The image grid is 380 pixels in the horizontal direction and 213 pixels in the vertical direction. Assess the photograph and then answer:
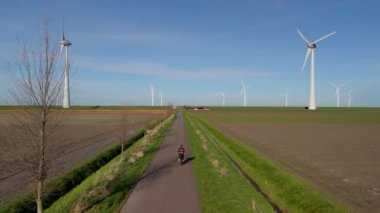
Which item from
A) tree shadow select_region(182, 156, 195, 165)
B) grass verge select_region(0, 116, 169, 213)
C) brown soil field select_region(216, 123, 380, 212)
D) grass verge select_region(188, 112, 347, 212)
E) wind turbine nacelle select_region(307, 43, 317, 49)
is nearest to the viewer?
grass verge select_region(0, 116, 169, 213)

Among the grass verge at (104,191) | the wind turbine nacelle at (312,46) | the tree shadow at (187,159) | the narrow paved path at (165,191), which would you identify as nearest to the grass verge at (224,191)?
the narrow paved path at (165,191)

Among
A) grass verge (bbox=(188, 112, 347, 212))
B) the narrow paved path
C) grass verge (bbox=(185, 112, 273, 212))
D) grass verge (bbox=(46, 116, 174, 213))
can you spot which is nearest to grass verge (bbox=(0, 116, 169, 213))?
grass verge (bbox=(46, 116, 174, 213))

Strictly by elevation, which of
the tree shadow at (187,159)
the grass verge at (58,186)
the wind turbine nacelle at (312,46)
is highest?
the wind turbine nacelle at (312,46)

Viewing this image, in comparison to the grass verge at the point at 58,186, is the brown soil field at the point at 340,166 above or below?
above

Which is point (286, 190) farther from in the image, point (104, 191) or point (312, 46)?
point (312, 46)

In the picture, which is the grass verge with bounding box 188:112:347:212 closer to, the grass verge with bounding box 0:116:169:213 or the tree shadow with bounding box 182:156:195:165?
the tree shadow with bounding box 182:156:195:165

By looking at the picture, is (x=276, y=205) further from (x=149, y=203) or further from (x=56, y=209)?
(x=56, y=209)

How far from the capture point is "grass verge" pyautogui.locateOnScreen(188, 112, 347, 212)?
673 inches

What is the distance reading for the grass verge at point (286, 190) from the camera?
1709cm

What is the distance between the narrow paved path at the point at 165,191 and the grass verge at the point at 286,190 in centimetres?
355

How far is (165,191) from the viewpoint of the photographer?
19.4 meters

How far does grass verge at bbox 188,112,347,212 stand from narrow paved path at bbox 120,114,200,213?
3550mm

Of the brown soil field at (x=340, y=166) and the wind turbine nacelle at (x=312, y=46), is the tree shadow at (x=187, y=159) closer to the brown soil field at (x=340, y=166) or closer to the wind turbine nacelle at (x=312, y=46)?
the brown soil field at (x=340, y=166)

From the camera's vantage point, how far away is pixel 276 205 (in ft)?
59.4
